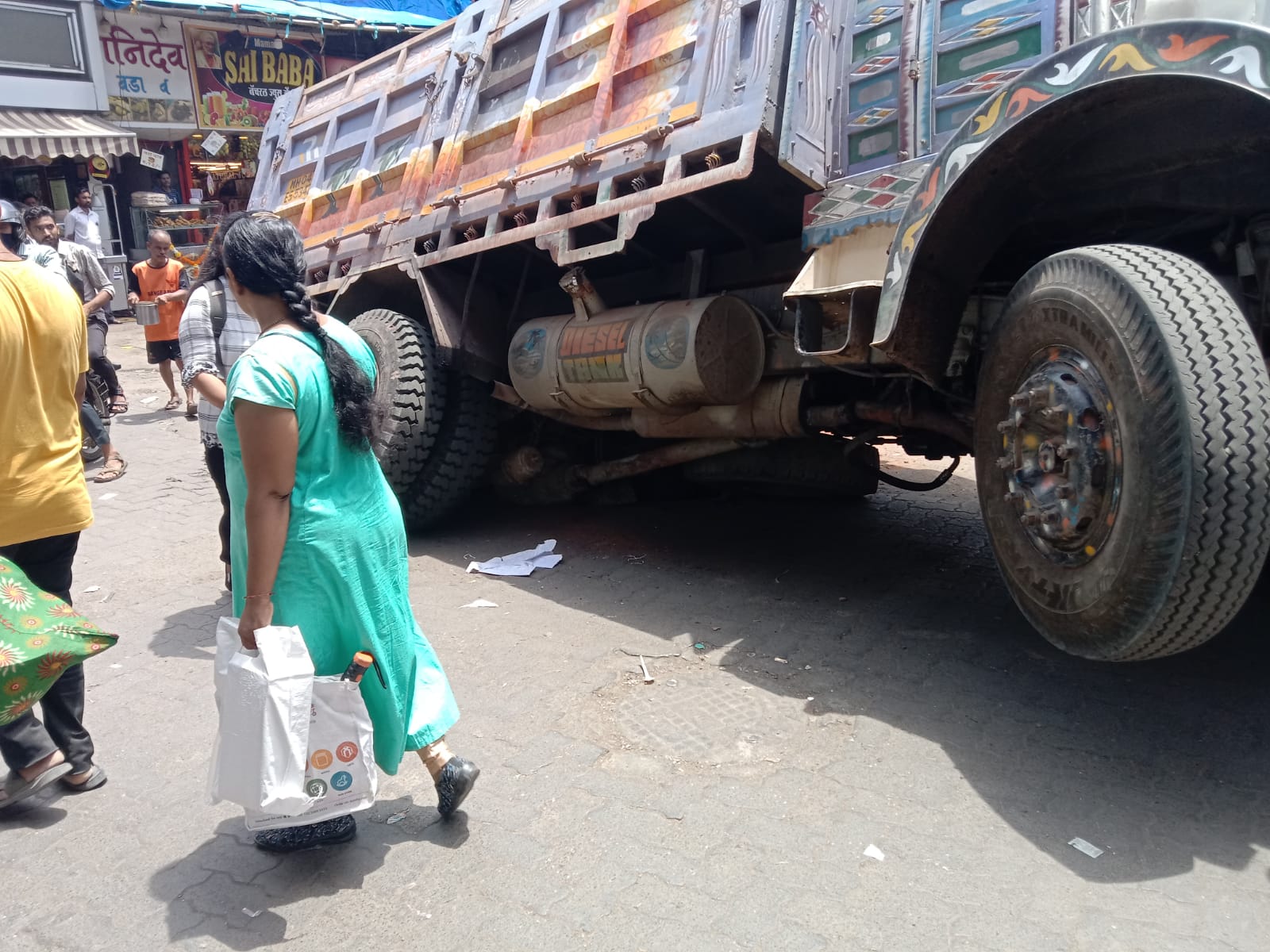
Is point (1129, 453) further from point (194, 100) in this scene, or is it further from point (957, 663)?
point (194, 100)

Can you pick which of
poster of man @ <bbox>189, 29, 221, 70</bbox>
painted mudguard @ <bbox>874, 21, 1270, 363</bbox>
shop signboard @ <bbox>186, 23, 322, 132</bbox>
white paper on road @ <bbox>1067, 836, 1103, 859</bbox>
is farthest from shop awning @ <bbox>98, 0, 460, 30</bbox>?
white paper on road @ <bbox>1067, 836, 1103, 859</bbox>

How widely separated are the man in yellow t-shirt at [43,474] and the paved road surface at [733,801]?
14 centimetres

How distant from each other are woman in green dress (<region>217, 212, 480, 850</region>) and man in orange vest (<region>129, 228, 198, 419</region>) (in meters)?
6.37

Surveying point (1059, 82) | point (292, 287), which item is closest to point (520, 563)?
point (292, 287)

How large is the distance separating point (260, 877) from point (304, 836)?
13 centimetres

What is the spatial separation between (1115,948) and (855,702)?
1.16 meters

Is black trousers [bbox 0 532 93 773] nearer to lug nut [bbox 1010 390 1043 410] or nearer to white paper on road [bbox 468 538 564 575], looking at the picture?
white paper on road [bbox 468 538 564 575]

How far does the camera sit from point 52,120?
12523mm

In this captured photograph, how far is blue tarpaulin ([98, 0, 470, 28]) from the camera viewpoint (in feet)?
40.9

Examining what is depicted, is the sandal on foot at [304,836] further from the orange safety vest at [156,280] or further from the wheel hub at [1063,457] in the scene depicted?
the orange safety vest at [156,280]

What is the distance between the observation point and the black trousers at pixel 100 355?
7.54 meters

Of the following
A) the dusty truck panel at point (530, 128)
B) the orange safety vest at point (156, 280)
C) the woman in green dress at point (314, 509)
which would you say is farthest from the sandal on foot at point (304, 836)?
the orange safety vest at point (156, 280)

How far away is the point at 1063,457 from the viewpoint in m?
2.55

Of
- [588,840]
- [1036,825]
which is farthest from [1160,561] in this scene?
[588,840]
